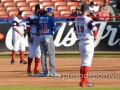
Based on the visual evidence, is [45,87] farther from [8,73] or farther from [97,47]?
[97,47]

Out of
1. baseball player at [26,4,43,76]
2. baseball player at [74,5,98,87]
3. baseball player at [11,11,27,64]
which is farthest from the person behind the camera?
baseball player at [11,11,27,64]

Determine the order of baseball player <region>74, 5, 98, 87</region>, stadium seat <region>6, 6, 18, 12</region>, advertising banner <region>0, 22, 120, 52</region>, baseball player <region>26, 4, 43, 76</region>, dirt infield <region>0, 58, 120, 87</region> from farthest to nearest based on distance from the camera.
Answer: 1. stadium seat <region>6, 6, 18, 12</region>
2. advertising banner <region>0, 22, 120, 52</region>
3. baseball player <region>26, 4, 43, 76</region>
4. dirt infield <region>0, 58, 120, 87</region>
5. baseball player <region>74, 5, 98, 87</region>

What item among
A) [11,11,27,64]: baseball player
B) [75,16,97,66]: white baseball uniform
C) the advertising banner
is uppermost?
[75,16,97,66]: white baseball uniform

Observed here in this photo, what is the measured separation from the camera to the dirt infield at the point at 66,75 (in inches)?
577

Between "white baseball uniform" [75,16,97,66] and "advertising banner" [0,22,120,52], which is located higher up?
"white baseball uniform" [75,16,97,66]

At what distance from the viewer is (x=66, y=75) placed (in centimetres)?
1661

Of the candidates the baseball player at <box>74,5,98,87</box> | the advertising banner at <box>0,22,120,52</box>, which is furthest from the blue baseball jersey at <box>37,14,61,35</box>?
the advertising banner at <box>0,22,120,52</box>

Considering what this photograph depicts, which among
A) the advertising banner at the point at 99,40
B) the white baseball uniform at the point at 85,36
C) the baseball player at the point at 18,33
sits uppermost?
the white baseball uniform at the point at 85,36

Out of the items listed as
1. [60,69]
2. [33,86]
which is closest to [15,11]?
[60,69]

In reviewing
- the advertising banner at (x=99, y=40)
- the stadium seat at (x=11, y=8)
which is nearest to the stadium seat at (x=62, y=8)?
the stadium seat at (x=11, y=8)

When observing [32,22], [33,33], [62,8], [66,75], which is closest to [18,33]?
[33,33]

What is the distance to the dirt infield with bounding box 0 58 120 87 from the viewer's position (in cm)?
1466

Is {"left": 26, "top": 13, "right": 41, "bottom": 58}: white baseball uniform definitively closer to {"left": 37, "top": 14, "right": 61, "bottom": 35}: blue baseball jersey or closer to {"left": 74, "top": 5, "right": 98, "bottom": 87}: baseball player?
{"left": 37, "top": 14, "right": 61, "bottom": 35}: blue baseball jersey

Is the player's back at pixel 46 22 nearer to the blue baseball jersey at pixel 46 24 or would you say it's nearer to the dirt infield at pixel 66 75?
the blue baseball jersey at pixel 46 24
